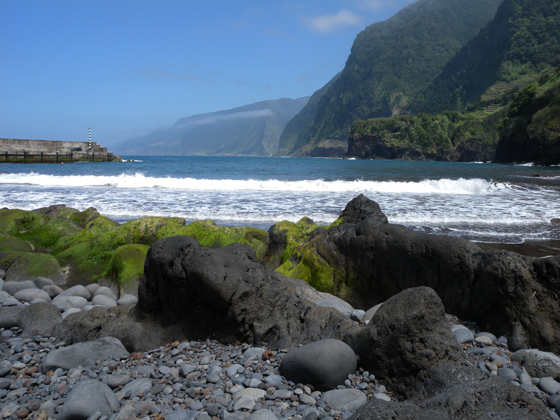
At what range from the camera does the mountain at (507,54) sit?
332ft

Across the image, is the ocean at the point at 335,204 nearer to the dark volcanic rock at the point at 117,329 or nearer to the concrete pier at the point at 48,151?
the dark volcanic rock at the point at 117,329

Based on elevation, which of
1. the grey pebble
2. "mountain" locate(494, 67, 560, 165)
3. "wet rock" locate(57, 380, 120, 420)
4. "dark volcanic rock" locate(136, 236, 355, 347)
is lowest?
"wet rock" locate(57, 380, 120, 420)

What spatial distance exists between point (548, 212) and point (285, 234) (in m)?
10.9

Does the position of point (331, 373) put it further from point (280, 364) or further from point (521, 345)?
point (521, 345)

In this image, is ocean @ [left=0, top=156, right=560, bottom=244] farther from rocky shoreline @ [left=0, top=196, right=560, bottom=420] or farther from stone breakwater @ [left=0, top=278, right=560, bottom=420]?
stone breakwater @ [left=0, top=278, right=560, bottom=420]

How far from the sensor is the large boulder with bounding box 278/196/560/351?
12.2ft

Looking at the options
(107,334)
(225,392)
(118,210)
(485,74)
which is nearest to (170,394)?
(225,392)

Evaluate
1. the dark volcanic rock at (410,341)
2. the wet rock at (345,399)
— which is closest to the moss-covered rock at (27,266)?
the wet rock at (345,399)

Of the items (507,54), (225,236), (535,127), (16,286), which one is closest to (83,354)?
(16,286)

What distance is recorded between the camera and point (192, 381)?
305cm

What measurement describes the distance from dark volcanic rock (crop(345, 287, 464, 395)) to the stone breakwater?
0.16 metres

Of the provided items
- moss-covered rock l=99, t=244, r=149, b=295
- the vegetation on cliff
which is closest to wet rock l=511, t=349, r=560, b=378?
moss-covered rock l=99, t=244, r=149, b=295

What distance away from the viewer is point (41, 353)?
12.8 ft

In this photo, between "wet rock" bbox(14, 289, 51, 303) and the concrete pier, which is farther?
the concrete pier
